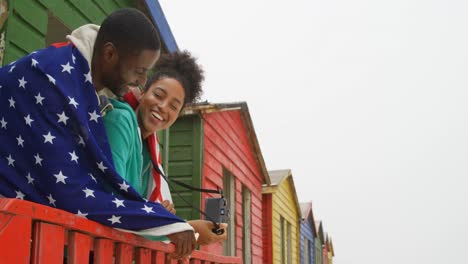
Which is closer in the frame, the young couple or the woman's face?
the young couple

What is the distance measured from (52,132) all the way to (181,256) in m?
0.82

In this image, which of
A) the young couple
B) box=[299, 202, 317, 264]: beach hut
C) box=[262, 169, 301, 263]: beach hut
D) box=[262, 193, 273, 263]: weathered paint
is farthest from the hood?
box=[299, 202, 317, 264]: beach hut

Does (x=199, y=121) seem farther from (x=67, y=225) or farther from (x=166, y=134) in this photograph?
(x=67, y=225)

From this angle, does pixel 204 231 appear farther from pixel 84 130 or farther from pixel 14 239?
pixel 14 239

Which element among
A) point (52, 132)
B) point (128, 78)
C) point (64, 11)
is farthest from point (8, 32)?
point (52, 132)

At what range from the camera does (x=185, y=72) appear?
3029 mm

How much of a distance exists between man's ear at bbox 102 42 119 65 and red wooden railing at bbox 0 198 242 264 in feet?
2.11

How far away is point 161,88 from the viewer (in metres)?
2.77

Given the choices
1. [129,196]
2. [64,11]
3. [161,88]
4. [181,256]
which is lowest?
[181,256]

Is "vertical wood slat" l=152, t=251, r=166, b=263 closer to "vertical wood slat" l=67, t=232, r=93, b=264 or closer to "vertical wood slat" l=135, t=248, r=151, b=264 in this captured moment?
"vertical wood slat" l=135, t=248, r=151, b=264

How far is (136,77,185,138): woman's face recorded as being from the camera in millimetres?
2631

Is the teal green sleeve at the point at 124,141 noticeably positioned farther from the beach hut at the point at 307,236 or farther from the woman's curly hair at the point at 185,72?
the beach hut at the point at 307,236

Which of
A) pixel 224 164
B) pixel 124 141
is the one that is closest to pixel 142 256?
pixel 124 141

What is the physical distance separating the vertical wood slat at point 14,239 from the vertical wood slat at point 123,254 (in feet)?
1.88
